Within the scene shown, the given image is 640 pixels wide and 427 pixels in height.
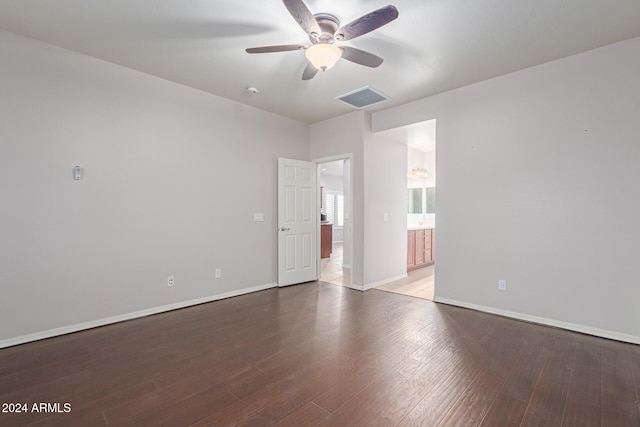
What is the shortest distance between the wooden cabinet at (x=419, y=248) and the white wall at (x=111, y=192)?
10.0 ft

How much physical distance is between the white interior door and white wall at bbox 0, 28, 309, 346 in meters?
0.47

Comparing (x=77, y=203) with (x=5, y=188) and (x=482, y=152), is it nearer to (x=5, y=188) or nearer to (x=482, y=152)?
(x=5, y=188)

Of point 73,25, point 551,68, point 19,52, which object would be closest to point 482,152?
point 551,68

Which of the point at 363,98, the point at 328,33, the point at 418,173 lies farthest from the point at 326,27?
the point at 418,173

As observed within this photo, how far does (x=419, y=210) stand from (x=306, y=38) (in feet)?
18.9

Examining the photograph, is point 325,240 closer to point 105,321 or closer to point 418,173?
point 418,173

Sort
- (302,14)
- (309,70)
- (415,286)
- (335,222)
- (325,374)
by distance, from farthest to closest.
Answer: (335,222), (415,286), (309,70), (325,374), (302,14)

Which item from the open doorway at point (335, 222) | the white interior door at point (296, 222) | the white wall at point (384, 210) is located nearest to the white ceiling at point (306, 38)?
the white wall at point (384, 210)

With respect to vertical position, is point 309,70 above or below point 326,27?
below

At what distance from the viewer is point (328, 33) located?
7.60ft

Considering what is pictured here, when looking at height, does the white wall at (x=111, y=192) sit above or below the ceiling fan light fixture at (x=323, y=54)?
below

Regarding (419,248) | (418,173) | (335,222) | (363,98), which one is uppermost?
(363,98)

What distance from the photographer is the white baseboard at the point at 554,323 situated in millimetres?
2702

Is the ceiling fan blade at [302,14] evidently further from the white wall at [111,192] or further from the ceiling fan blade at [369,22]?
the white wall at [111,192]
